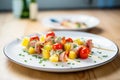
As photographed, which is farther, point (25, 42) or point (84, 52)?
point (25, 42)

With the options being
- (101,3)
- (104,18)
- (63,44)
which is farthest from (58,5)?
(63,44)

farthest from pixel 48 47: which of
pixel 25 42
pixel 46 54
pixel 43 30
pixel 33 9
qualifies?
pixel 33 9

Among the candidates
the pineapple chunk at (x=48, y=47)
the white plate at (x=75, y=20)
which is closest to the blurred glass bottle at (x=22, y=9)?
the white plate at (x=75, y=20)

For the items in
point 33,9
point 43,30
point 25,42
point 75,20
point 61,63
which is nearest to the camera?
point 61,63

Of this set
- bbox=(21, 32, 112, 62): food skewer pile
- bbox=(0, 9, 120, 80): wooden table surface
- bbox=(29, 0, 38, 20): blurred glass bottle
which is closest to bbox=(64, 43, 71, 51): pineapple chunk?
bbox=(21, 32, 112, 62): food skewer pile

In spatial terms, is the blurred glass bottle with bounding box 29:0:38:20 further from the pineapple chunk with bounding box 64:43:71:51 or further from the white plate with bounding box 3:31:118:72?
the pineapple chunk with bounding box 64:43:71:51

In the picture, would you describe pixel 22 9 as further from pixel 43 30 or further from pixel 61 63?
pixel 61 63

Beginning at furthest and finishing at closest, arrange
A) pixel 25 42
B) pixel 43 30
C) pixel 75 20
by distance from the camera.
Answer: pixel 75 20 < pixel 43 30 < pixel 25 42

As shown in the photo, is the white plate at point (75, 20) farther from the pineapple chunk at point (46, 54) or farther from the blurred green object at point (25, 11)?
the pineapple chunk at point (46, 54)
